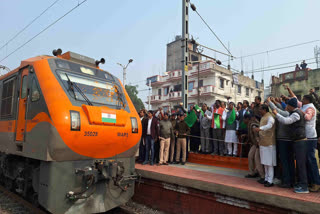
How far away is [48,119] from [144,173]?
3221 mm

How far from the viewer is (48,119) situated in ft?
14.3

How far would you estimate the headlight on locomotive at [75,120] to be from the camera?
4.42m

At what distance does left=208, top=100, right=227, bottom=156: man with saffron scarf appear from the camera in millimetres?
7902

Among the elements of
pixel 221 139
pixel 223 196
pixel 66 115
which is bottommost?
pixel 223 196

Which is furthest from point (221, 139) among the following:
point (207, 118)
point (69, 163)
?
point (69, 163)

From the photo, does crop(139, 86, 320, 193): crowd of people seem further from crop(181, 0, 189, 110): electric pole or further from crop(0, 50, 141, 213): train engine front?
crop(0, 50, 141, 213): train engine front

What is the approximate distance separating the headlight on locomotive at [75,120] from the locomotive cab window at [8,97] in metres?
2.23

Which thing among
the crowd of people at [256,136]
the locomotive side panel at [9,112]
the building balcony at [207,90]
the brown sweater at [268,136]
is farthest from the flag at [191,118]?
the building balcony at [207,90]

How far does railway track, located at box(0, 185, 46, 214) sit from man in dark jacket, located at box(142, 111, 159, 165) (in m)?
3.53

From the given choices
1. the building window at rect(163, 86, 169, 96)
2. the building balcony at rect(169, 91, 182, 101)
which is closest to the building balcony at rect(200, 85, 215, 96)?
the building balcony at rect(169, 91, 182, 101)

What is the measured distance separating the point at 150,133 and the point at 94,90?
319cm

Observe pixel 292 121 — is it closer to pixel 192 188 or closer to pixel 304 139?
pixel 304 139

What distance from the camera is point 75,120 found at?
448cm

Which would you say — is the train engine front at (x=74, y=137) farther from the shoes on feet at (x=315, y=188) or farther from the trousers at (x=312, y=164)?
the shoes on feet at (x=315, y=188)
